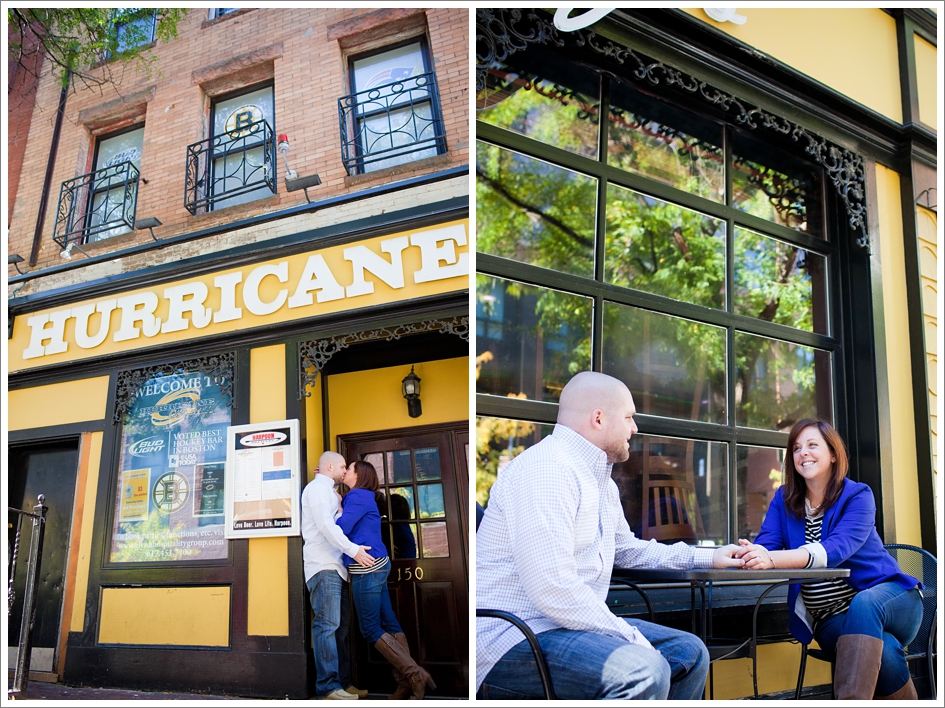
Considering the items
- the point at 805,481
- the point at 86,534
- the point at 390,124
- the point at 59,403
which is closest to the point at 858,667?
the point at 805,481

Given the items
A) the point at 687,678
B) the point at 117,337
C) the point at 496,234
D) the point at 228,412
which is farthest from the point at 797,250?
the point at 117,337

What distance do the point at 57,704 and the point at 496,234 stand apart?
3.21 m

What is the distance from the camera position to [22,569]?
6551 mm

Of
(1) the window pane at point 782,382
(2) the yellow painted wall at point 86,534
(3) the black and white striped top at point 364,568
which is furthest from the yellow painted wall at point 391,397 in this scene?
(1) the window pane at point 782,382

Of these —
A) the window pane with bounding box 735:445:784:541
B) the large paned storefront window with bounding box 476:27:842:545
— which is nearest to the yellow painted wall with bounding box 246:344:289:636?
the large paned storefront window with bounding box 476:27:842:545

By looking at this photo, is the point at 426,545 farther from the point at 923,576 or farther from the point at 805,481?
the point at 923,576

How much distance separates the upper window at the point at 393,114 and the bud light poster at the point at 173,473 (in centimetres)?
231

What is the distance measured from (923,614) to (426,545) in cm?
352

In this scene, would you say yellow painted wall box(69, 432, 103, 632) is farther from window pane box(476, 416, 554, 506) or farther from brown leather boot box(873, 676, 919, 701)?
brown leather boot box(873, 676, 919, 701)

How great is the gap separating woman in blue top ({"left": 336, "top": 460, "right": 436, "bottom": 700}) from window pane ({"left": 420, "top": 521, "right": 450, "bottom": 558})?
2.23ft

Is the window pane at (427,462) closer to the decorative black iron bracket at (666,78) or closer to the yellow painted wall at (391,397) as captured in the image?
the yellow painted wall at (391,397)

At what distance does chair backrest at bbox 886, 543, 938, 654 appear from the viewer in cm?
360

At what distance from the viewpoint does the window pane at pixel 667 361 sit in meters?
4.23

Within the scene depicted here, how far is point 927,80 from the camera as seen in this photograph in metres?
5.17
